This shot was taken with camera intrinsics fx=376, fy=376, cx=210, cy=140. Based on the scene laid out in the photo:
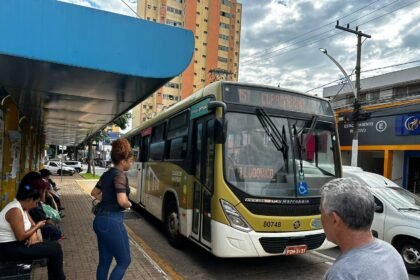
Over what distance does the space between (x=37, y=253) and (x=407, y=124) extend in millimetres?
19972

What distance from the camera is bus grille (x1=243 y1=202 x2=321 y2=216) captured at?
555 cm

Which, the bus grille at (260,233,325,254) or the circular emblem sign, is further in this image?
the circular emblem sign

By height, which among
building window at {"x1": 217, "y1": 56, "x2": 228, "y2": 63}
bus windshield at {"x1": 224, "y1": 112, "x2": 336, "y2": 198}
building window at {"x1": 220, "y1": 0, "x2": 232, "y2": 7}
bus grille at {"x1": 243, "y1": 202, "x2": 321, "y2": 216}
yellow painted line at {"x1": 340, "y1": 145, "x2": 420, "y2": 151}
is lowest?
bus grille at {"x1": 243, "y1": 202, "x2": 321, "y2": 216}

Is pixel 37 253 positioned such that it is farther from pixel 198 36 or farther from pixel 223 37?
pixel 223 37

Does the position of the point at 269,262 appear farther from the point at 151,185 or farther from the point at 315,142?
the point at 151,185

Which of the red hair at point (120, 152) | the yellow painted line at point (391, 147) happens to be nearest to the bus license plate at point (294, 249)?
the red hair at point (120, 152)

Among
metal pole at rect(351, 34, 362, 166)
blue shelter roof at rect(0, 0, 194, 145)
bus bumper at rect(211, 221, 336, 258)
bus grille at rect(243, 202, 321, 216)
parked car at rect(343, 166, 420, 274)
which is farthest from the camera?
metal pole at rect(351, 34, 362, 166)

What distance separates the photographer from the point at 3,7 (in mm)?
3094

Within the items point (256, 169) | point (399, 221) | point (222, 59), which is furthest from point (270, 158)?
point (222, 59)

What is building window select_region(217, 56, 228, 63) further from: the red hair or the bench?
the bench

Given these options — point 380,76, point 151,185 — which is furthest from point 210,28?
point 151,185

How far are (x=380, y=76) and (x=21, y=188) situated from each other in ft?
99.7

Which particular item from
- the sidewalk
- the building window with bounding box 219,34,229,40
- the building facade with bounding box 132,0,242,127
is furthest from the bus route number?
the building window with bounding box 219,34,229,40

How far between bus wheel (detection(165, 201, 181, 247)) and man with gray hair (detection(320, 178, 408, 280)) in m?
5.76
